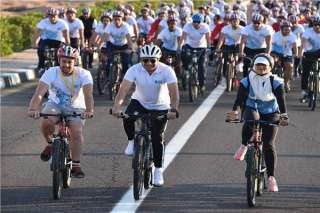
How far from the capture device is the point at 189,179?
13.5m

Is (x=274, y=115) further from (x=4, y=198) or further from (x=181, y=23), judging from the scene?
(x=181, y=23)

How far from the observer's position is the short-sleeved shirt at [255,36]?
22.4 meters

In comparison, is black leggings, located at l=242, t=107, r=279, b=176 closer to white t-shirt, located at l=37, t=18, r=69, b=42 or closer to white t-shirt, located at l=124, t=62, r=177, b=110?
white t-shirt, located at l=124, t=62, r=177, b=110

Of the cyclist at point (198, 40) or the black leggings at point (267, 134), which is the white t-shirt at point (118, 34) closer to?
the cyclist at point (198, 40)

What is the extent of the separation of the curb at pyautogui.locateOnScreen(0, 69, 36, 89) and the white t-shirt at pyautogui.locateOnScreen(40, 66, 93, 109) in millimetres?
11606

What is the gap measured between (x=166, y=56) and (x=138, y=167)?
11.5 m

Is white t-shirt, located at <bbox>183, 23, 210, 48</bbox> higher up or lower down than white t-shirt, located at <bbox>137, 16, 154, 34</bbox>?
higher up

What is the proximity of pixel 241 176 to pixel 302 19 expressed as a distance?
1994cm

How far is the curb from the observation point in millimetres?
24562

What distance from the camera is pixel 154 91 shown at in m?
12.8

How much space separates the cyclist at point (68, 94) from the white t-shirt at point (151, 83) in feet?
1.83

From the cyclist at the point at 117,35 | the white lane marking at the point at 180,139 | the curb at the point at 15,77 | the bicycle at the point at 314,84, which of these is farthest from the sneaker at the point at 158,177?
the curb at the point at 15,77

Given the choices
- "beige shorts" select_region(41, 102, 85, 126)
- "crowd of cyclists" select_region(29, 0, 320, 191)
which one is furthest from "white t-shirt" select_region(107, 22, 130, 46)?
"beige shorts" select_region(41, 102, 85, 126)

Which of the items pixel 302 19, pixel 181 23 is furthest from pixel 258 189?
pixel 302 19
